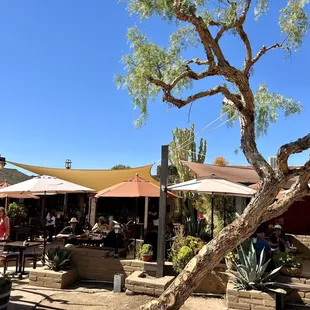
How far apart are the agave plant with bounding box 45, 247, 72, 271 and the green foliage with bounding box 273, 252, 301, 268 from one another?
3.63 meters

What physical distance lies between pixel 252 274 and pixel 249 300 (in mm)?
359

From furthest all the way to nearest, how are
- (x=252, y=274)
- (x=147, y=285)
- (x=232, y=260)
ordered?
(x=232, y=260), (x=147, y=285), (x=252, y=274)

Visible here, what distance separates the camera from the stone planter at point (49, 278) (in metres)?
5.88

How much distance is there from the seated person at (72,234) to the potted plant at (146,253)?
1.75m

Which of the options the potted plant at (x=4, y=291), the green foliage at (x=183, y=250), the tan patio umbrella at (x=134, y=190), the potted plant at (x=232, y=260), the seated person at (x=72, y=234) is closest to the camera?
the potted plant at (x=4, y=291)

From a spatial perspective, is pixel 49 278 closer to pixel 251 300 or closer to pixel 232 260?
pixel 232 260

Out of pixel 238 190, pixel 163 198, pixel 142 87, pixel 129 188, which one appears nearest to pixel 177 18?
pixel 142 87

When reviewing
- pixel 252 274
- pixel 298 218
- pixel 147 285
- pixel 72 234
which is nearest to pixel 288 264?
pixel 252 274

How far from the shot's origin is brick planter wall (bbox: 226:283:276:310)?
4.82 m

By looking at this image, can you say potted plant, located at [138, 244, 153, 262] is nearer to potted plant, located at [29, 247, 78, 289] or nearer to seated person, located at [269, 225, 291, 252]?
potted plant, located at [29, 247, 78, 289]

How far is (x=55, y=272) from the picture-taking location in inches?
236

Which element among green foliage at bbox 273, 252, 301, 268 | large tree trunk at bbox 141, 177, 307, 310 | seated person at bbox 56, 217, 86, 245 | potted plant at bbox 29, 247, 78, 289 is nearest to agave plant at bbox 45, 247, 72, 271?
potted plant at bbox 29, 247, 78, 289

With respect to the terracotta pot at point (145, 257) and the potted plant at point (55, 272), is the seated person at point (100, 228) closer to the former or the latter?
the potted plant at point (55, 272)

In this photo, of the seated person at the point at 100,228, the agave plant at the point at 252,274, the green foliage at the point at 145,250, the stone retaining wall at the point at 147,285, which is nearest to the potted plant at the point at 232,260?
the agave plant at the point at 252,274
